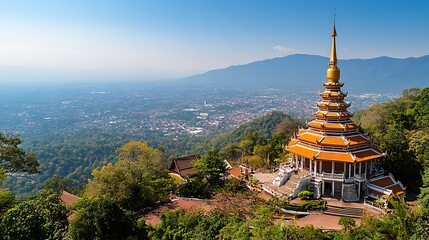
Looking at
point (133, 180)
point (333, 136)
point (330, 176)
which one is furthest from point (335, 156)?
point (133, 180)

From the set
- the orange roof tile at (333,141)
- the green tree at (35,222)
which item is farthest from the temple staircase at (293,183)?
the green tree at (35,222)

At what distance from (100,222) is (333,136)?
13.5 metres

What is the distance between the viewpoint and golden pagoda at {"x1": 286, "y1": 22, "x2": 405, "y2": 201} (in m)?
17.8

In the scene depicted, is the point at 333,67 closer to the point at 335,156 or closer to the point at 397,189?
the point at 335,156

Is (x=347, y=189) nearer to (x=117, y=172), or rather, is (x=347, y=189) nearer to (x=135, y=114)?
(x=117, y=172)

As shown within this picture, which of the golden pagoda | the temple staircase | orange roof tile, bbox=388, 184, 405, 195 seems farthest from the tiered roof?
orange roof tile, bbox=388, 184, 405, 195

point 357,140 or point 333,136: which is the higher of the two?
point 333,136

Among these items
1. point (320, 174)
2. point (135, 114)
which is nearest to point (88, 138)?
point (135, 114)

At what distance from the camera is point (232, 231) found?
11.0 m

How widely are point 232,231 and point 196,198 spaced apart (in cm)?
788

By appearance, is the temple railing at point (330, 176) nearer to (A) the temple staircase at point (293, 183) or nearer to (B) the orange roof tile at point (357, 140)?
(A) the temple staircase at point (293, 183)

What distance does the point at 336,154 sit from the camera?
59.7ft

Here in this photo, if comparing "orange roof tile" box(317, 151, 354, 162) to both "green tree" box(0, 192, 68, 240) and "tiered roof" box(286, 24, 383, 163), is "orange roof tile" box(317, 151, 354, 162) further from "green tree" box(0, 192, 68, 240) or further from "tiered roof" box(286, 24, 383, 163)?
"green tree" box(0, 192, 68, 240)

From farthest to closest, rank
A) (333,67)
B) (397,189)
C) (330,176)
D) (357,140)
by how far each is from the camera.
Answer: (333,67) < (357,140) < (330,176) < (397,189)
